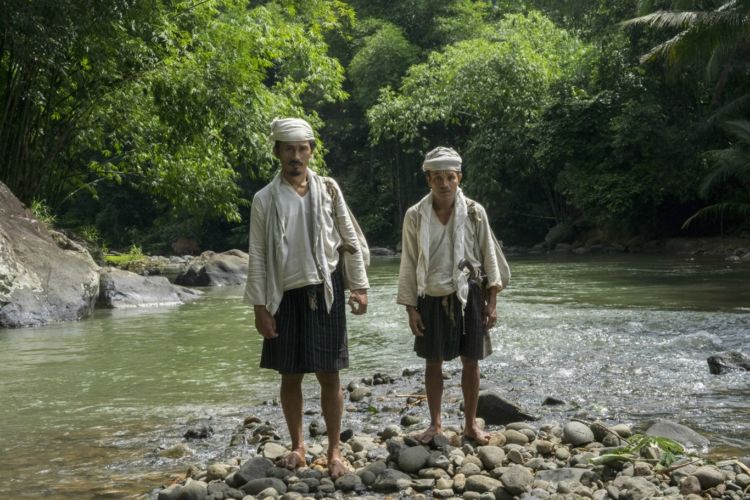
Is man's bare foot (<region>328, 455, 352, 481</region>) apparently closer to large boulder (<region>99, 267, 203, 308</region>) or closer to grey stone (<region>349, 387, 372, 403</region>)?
grey stone (<region>349, 387, 372, 403</region>)

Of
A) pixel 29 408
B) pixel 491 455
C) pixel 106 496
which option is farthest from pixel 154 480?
pixel 29 408

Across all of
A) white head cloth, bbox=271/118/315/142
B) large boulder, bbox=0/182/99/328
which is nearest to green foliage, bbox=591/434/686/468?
white head cloth, bbox=271/118/315/142

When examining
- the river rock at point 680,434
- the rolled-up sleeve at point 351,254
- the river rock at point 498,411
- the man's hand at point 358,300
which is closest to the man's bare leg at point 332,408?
the man's hand at point 358,300

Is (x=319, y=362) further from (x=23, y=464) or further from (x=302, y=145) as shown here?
(x=23, y=464)

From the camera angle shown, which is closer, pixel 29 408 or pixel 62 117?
pixel 29 408

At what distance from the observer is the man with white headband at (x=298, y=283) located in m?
4.33

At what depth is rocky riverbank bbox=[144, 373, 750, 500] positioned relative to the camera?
3.99m

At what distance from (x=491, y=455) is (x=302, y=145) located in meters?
1.81

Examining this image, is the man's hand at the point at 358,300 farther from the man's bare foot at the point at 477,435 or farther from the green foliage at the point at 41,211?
the green foliage at the point at 41,211

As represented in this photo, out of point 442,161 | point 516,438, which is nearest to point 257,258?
point 442,161

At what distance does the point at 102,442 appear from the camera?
215 inches

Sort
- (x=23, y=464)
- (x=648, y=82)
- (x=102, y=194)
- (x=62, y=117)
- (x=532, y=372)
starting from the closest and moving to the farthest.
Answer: (x=23, y=464), (x=532, y=372), (x=62, y=117), (x=648, y=82), (x=102, y=194)

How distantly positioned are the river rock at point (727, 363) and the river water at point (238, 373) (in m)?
0.12

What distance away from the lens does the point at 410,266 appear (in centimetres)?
486
